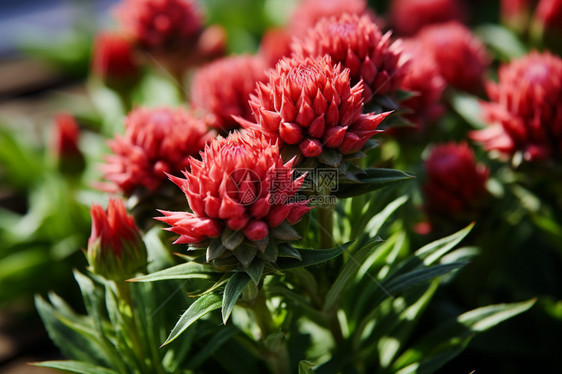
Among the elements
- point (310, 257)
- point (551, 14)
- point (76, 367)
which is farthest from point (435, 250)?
point (551, 14)

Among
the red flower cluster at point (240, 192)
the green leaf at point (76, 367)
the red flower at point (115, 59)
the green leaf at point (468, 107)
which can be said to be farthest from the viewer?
the red flower at point (115, 59)

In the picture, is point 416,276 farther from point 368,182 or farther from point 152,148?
point 152,148

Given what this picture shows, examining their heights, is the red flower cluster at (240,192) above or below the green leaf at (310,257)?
above

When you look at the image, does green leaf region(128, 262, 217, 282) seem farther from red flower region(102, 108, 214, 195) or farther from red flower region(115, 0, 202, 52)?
red flower region(115, 0, 202, 52)

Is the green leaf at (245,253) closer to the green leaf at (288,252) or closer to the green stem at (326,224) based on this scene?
the green leaf at (288,252)

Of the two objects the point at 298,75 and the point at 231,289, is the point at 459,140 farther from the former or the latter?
the point at 231,289

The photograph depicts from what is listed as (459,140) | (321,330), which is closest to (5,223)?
(321,330)

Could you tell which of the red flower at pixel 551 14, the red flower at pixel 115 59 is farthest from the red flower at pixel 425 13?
the red flower at pixel 115 59

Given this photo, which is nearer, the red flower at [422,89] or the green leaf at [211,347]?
the green leaf at [211,347]
